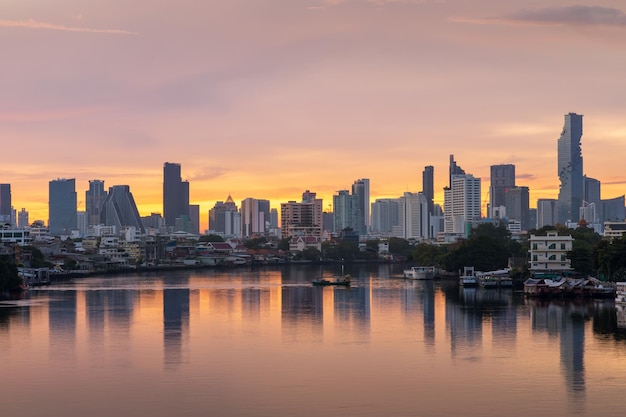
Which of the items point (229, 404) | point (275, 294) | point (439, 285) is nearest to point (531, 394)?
point (229, 404)

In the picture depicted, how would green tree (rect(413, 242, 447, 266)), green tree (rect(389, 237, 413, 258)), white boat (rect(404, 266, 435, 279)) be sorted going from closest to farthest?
1. white boat (rect(404, 266, 435, 279))
2. green tree (rect(413, 242, 447, 266))
3. green tree (rect(389, 237, 413, 258))

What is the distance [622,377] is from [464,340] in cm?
925

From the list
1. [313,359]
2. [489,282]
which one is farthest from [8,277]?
[313,359]

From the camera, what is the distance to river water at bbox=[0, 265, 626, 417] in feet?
78.8

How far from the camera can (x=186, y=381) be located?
1065 inches

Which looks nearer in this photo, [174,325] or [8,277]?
[174,325]

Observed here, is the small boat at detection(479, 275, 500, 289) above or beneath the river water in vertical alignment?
above

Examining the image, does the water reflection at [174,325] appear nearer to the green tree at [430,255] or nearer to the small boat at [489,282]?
the small boat at [489,282]

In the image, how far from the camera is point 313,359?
31.1 metres

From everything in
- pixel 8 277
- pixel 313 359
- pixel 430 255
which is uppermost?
pixel 430 255

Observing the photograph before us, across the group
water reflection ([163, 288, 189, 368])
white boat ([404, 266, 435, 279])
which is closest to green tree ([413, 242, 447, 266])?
white boat ([404, 266, 435, 279])

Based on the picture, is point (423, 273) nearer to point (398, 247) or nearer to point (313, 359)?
point (313, 359)

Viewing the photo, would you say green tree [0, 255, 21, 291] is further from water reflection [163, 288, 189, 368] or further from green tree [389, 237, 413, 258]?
green tree [389, 237, 413, 258]

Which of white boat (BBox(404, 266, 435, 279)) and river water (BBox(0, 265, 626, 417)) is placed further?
white boat (BBox(404, 266, 435, 279))
